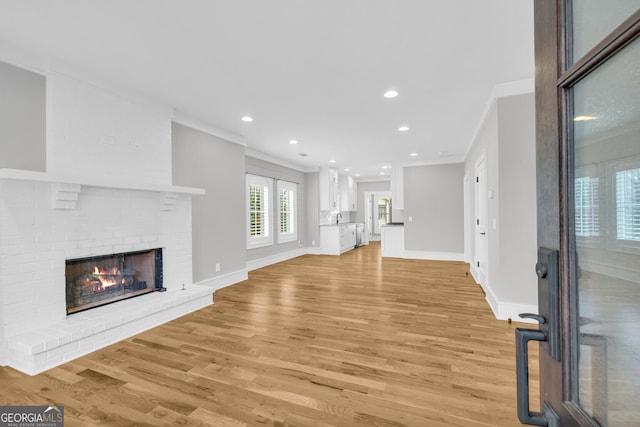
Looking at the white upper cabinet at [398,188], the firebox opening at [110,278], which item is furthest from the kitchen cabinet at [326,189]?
the firebox opening at [110,278]

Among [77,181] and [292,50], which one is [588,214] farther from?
[77,181]

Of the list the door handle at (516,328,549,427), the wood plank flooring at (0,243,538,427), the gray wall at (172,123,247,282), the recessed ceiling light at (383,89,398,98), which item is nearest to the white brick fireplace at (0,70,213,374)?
the wood plank flooring at (0,243,538,427)

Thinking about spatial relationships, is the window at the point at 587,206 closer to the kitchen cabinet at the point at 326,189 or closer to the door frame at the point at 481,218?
the door frame at the point at 481,218

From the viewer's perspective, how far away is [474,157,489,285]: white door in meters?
4.25

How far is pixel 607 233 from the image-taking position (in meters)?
0.50

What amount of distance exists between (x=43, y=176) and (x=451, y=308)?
4.39 meters

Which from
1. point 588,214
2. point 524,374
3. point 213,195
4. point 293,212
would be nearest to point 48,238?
point 213,195

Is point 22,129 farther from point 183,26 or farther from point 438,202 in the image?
point 438,202

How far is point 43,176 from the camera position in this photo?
241 cm

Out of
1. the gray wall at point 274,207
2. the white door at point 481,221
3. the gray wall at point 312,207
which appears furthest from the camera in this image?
the gray wall at point 312,207

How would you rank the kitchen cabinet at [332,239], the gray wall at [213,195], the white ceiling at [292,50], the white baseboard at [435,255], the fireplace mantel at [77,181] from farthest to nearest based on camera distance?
the kitchen cabinet at [332,239]
the white baseboard at [435,255]
the gray wall at [213,195]
the fireplace mantel at [77,181]
the white ceiling at [292,50]

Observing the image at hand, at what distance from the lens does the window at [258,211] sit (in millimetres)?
6285

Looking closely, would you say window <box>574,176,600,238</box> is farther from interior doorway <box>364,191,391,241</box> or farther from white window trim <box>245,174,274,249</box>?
interior doorway <box>364,191,391,241</box>

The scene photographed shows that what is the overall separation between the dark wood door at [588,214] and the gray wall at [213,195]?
13.7 feet
